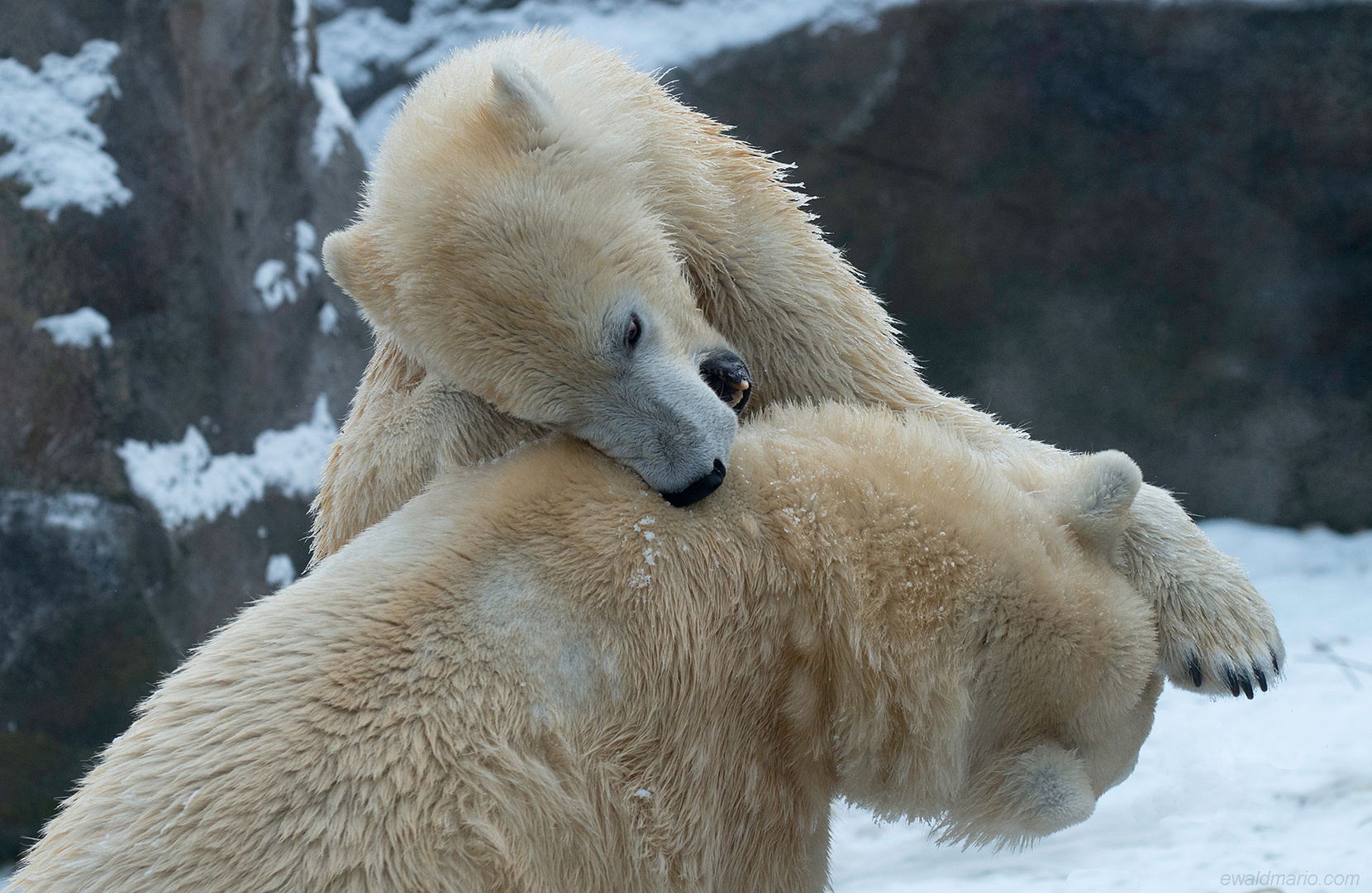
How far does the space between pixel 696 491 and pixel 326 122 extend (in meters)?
3.44

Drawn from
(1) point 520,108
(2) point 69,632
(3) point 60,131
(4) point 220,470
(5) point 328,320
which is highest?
(1) point 520,108

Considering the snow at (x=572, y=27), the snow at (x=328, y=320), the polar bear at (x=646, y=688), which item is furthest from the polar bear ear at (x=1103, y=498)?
the snow at (x=572, y=27)

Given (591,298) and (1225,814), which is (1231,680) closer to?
(591,298)

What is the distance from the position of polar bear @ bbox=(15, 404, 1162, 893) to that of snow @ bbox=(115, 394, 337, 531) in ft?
8.65

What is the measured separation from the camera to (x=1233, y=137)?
14.7 feet

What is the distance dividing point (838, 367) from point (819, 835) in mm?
668


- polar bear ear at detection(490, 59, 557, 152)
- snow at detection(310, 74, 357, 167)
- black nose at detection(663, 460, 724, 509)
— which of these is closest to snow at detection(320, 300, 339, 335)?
snow at detection(310, 74, 357, 167)

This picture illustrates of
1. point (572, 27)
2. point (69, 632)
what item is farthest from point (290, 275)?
point (572, 27)

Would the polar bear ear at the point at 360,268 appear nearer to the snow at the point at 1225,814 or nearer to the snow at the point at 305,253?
the snow at the point at 1225,814

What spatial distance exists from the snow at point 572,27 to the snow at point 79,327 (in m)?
1.50

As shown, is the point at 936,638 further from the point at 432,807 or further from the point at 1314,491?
the point at 1314,491

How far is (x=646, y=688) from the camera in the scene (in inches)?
40.0

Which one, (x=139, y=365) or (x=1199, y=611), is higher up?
(x=1199, y=611)

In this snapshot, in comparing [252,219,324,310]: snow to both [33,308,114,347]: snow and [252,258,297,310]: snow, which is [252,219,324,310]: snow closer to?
[252,258,297,310]: snow
